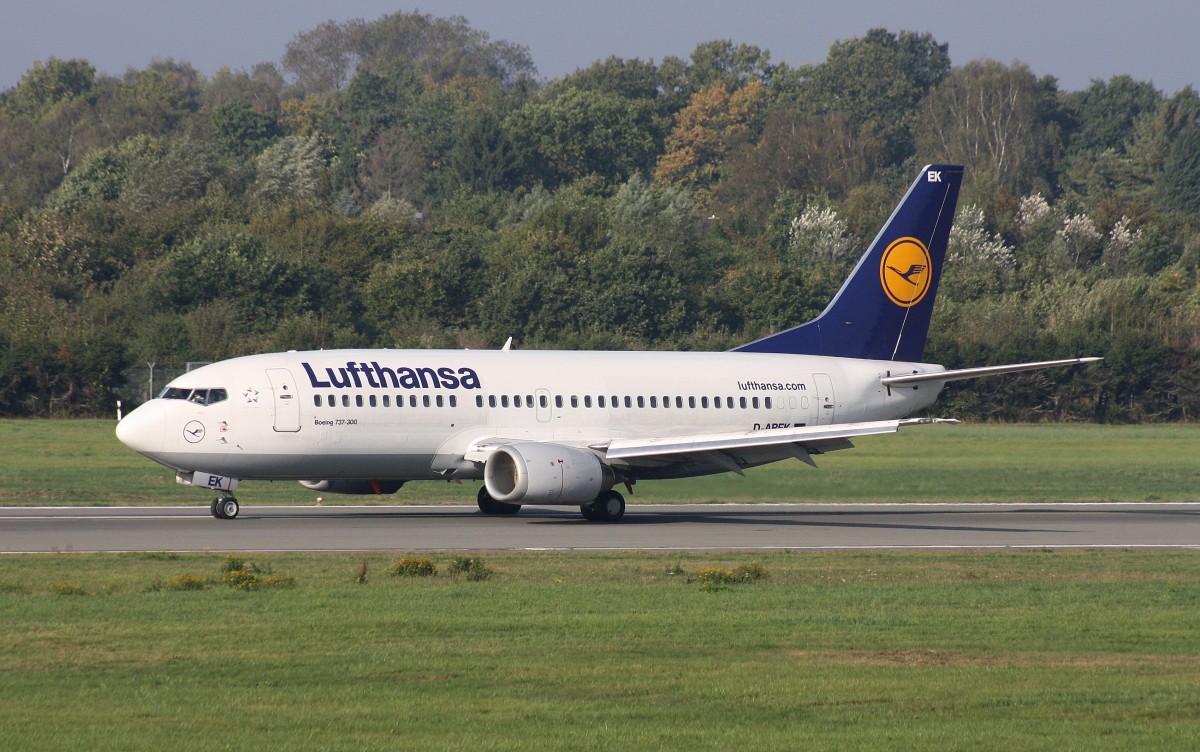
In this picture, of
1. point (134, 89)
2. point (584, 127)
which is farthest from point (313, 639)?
point (134, 89)

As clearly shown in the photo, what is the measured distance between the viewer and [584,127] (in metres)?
146

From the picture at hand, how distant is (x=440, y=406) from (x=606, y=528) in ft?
15.5

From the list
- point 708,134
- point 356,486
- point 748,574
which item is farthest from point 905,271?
point 708,134

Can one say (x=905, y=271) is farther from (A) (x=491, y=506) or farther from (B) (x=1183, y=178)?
(B) (x=1183, y=178)

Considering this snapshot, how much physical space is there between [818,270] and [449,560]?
78.2 metres

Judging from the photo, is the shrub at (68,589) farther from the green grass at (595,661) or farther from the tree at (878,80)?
the tree at (878,80)

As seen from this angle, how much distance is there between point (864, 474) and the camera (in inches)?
1857

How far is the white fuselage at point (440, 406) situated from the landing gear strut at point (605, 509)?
134cm

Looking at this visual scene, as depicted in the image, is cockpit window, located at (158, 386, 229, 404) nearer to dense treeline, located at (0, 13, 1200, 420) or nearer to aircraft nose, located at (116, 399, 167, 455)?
aircraft nose, located at (116, 399, 167, 455)

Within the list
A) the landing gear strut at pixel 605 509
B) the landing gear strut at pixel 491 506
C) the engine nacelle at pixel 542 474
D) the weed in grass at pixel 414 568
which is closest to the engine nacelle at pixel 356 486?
the landing gear strut at pixel 491 506

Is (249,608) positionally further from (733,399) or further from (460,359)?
(733,399)

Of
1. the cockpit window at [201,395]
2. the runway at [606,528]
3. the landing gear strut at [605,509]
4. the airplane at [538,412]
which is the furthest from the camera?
the landing gear strut at [605,509]

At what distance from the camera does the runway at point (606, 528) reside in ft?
93.4

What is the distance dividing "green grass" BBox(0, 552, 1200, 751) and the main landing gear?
32.0ft
